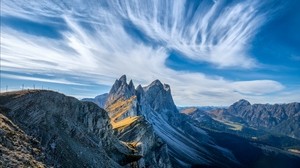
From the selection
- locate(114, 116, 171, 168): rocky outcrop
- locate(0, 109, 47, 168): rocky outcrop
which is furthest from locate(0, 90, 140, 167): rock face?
locate(114, 116, 171, 168): rocky outcrop

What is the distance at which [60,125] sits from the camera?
71.9m

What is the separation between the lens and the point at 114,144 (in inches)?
3952

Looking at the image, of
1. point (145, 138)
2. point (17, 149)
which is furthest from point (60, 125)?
point (145, 138)

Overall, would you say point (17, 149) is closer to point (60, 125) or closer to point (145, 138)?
point (60, 125)

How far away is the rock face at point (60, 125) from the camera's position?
61969mm

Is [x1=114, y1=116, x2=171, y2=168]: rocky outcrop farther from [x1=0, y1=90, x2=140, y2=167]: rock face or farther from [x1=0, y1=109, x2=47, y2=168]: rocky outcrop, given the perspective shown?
[x1=0, y1=109, x2=47, y2=168]: rocky outcrop

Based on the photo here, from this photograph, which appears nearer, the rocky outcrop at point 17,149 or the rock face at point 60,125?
the rocky outcrop at point 17,149

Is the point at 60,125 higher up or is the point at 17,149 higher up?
Answer: the point at 60,125

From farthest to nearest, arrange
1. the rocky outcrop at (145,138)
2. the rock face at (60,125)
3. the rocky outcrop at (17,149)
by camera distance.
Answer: the rocky outcrop at (145,138)
the rock face at (60,125)
the rocky outcrop at (17,149)

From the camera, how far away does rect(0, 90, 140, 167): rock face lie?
203 ft

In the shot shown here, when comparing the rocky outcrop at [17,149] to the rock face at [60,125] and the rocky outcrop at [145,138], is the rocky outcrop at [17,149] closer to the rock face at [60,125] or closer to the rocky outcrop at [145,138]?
the rock face at [60,125]

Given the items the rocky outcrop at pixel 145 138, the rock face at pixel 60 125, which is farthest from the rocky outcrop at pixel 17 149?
the rocky outcrop at pixel 145 138

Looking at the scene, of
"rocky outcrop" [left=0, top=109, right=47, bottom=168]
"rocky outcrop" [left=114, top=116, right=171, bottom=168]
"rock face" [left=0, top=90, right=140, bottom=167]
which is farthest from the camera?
"rocky outcrop" [left=114, top=116, right=171, bottom=168]

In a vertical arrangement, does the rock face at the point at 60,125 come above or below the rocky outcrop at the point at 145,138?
above
